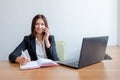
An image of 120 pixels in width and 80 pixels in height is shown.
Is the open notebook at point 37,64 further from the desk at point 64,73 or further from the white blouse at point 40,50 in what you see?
the white blouse at point 40,50

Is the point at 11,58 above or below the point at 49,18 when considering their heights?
below

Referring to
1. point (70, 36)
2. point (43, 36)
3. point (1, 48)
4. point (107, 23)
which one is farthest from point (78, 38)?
point (1, 48)

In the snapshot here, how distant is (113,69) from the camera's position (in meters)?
1.44

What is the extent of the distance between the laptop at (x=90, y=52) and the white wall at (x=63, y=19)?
3.96 feet

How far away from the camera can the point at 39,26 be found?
2.18 metres

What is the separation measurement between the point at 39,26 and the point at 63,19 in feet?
2.23

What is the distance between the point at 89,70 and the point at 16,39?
5.20 feet

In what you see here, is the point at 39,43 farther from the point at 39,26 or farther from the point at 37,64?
the point at 37,64

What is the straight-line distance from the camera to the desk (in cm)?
126

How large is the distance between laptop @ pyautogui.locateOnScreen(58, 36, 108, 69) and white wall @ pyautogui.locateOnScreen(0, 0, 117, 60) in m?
1.21

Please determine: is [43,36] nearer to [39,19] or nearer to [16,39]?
[39,19]

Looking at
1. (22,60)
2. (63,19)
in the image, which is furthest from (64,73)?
(63,19)

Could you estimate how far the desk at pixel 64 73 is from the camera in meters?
1.26

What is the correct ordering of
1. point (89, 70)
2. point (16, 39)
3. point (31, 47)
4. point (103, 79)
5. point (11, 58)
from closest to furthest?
point (103, 79) < point (89, 70) < point (11, 58) < point (31, 47) < point (16, 39)
